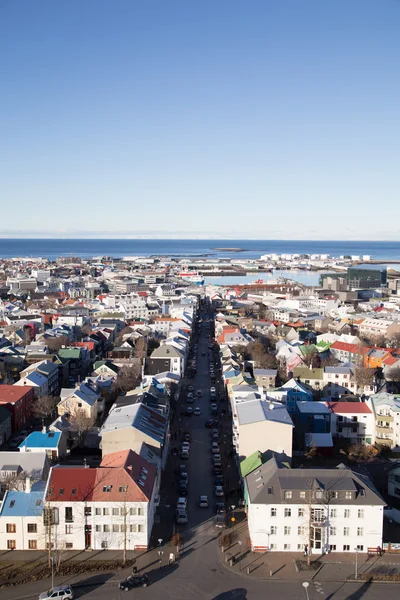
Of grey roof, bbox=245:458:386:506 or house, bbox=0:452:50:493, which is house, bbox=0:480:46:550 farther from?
grey roof, bbox=245:458:386:506

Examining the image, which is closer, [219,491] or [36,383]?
[219,491]

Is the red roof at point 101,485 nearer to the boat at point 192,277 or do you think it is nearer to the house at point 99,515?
the house at point 99,515

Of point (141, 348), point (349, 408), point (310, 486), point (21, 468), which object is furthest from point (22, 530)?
point (141, 348)

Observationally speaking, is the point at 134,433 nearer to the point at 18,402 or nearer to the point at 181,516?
the point at 181,516

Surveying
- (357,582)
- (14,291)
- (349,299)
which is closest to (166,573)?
(357,582)

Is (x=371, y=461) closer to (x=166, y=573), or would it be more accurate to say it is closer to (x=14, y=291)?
(x=166, y=573)

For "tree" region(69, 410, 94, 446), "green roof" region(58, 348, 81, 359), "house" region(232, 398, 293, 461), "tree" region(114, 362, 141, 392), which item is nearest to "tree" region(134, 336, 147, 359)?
"tree" region(114, 362, 141, 392)
